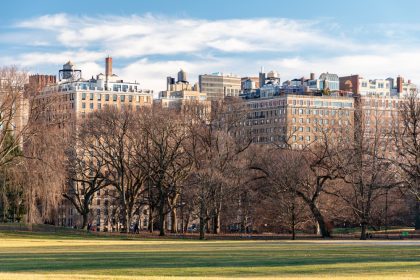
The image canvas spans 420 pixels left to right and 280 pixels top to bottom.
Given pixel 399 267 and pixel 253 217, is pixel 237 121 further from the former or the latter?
pixel 399 267

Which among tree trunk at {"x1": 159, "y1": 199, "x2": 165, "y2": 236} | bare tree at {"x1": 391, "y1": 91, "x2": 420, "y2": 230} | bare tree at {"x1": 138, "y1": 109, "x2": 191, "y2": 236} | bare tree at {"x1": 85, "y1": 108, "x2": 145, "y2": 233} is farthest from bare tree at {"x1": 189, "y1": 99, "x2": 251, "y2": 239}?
bare tree at {"x1": 391, "y1": 91, "x2": 420, "y2": 230}

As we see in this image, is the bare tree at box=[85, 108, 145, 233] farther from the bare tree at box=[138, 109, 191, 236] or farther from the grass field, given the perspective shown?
the grass field

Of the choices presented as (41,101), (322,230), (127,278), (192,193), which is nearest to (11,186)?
(41,101)

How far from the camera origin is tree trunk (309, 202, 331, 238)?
317 ft

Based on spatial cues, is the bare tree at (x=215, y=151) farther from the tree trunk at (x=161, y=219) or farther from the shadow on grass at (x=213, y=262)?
the shadow on grass at (x=213, y=262)

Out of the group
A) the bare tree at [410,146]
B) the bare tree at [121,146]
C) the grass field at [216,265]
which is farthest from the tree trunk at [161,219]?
the grass field at [216,265]

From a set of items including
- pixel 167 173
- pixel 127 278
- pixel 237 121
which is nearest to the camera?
pixel 127 278

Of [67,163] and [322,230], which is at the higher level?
[67,163]

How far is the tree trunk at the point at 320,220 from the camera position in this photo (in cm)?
9656

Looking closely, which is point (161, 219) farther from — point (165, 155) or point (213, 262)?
point (213, 262)

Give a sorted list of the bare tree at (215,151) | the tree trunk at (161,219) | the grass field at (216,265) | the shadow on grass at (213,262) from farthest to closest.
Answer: the tree trunk at (161,219), the bare tree at (215,151), the shadow on grass at (213,262), the grass field at (216,265)

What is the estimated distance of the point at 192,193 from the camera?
100 metres

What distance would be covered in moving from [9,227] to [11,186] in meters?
11.5

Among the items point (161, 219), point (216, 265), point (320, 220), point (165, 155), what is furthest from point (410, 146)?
point (216, 265)
